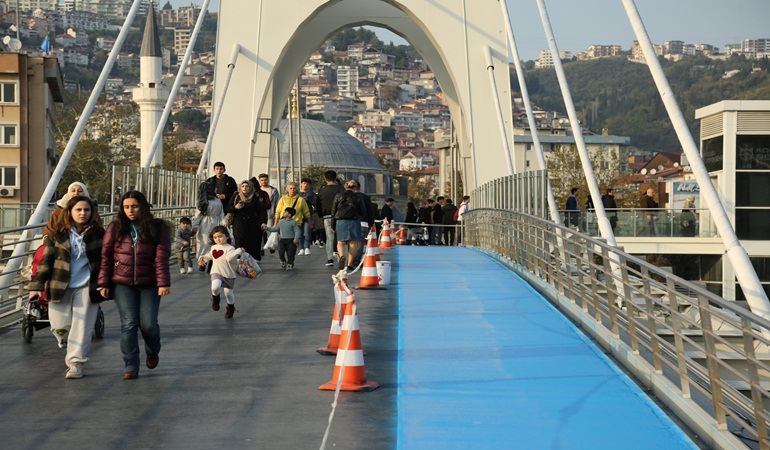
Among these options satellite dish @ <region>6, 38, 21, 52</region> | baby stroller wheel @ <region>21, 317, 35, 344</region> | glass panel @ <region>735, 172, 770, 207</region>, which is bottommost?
baby stroller wheel @ <region>21, 317, 35, 344</region>

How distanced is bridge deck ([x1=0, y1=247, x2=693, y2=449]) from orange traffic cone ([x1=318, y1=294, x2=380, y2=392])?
143 mm

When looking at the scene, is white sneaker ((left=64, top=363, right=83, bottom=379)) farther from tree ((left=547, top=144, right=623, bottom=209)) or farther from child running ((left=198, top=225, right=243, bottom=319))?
tree ((left=547, top=144, right=623, bottom=209))

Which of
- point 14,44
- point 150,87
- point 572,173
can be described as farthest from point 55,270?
point 572,173

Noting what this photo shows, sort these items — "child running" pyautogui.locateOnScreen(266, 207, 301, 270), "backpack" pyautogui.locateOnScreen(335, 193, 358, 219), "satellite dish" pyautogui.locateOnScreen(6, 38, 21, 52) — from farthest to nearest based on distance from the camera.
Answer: "satellite dish" pyautogui.locateOnScreen(6, 38, 21, 52)
"child running" pyautogui.locateOnScreen(266, 207, 301, 270)
"backpack" pyautogui.locateOnScreen(335, 193, 358, 219)

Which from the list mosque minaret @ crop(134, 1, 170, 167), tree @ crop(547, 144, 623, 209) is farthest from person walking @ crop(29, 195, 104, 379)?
tree @ crop(547, 144, 623, 209)

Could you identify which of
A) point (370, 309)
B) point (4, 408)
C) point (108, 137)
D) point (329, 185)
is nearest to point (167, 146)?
point (108, 137)

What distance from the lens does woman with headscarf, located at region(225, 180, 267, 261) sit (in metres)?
19.0

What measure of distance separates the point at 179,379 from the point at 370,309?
547cm

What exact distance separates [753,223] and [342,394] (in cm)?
3586

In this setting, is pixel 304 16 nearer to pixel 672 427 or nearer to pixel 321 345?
pixel 321 345

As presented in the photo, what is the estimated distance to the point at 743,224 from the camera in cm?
4312

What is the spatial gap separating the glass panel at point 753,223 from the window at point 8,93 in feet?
140

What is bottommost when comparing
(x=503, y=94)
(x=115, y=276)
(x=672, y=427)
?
(x=672, y=427)

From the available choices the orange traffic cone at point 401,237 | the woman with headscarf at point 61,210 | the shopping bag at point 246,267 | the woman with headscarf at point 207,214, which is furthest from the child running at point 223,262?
the orange traffic cone at point 401,237
